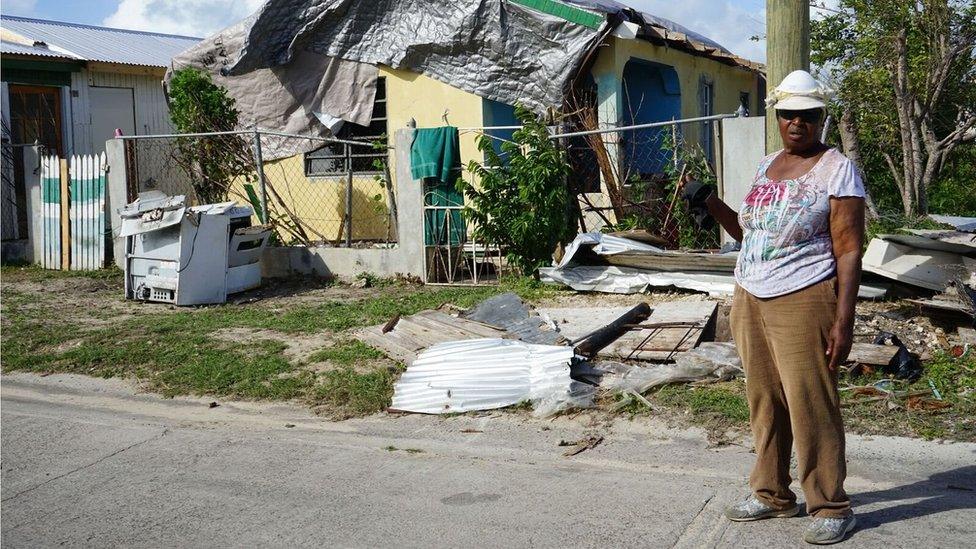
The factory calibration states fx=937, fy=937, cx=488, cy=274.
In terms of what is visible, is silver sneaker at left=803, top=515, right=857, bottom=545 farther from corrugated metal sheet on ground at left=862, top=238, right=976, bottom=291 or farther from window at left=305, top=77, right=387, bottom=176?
window at left=305, top=77, right=387, bottom=176

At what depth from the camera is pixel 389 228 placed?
13141 millimetres

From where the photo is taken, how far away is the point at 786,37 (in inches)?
262

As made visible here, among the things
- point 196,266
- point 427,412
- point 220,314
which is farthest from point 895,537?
point 196,266

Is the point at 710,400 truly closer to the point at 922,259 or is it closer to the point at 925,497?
the point at 925,497

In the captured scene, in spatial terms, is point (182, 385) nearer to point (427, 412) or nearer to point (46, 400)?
point (46, 400)

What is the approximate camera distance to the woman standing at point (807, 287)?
3881 mm

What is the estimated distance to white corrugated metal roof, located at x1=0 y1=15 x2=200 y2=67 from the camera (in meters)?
18.0

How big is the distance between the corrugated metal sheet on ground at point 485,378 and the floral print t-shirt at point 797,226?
8.02 ft

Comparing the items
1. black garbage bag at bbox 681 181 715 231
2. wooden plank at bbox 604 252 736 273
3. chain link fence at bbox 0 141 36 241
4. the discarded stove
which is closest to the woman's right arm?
black garbage bag at bbox 681 181 715 231

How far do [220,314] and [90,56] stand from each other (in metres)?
9.73

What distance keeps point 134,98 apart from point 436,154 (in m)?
10.2

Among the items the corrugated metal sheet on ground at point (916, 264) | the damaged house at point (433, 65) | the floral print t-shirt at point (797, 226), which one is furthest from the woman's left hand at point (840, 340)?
the damaged house at point (433, 65)

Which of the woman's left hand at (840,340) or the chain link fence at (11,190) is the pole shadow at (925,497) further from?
the chain link fence at (11,190)

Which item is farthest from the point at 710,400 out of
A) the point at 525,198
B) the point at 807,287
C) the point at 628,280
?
the point at 525,198
